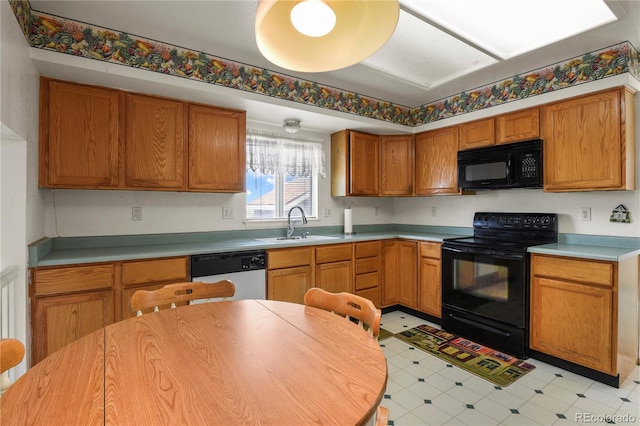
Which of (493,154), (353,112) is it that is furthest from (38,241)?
(493,154)

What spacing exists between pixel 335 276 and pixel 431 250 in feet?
3.46

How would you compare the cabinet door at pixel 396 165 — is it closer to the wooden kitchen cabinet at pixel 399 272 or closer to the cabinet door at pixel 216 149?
the wooden kitchen cabinet at pixel 399 272

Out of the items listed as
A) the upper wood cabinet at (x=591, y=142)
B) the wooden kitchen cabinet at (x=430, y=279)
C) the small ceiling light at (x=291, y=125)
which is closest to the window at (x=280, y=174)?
the small ceiling light at (x=291, y=125)

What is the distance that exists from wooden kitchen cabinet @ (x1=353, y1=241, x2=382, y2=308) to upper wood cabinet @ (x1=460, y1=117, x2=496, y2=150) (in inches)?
56.2

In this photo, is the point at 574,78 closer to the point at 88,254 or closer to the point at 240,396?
the point at 240,396

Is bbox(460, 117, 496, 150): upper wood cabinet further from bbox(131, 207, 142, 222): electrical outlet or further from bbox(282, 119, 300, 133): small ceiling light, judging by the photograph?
bbox(131, 207, 142, 222): electrical outlet

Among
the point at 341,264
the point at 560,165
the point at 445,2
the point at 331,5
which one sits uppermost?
the point at 445,2

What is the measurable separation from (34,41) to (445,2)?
253 cm

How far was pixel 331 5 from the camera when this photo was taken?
3.18ft

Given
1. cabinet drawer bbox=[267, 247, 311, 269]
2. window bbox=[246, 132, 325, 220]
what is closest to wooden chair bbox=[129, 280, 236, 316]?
cabinet drawer bbox=[267, 247, 311, 269]

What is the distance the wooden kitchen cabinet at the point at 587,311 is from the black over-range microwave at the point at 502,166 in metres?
0.74

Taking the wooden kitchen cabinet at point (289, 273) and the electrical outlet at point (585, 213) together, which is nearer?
the electrical outlet at point (585, 213)

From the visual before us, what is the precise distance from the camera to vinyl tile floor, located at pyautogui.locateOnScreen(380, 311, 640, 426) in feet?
6.26

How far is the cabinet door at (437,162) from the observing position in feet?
11.7
